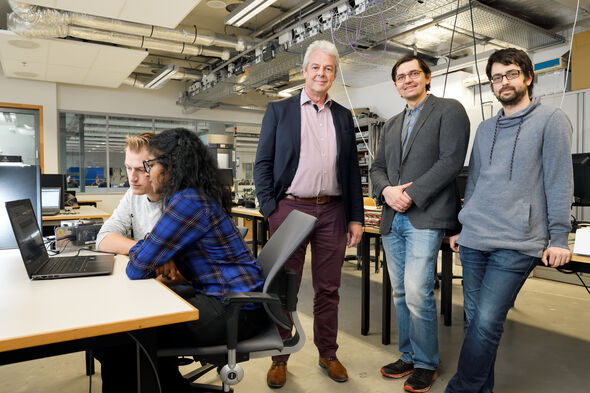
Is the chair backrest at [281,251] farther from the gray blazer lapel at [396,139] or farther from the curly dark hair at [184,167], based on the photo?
the gray blazer lapel at [396,139]

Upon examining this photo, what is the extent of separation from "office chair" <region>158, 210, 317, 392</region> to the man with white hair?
0.42 m

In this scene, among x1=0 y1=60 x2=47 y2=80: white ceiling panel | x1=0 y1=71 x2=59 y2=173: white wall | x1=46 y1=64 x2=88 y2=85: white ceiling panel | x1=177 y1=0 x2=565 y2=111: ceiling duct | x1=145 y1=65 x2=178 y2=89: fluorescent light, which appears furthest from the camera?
x1=0 y1=71 x2=59 y2=173: white wall

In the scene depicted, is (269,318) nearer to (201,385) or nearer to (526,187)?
(201,385)

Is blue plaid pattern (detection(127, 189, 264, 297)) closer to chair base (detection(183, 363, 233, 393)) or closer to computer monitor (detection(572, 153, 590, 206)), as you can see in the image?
chair base (detection(183, 363, 233, 393))

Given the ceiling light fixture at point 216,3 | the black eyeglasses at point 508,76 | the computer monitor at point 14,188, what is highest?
the ceiling light fixture at point 216,3

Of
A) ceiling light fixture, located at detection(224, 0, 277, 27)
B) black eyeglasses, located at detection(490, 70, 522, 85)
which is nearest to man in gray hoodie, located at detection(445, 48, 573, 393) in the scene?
black eyeglasses, located at detection(490, 70, 522, 85)

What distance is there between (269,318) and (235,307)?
0.21 m

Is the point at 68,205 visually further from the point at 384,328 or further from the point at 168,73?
the point at 384,328

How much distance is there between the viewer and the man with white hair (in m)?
2.01

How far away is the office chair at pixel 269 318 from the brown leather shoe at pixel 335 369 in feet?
2.25

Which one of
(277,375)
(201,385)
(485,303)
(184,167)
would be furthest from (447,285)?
(184,167)

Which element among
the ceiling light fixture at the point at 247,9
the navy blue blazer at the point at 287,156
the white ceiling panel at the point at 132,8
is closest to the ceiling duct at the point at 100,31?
the white ceiling panel at the point at 132,8

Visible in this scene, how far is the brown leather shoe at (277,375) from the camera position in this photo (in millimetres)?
2018

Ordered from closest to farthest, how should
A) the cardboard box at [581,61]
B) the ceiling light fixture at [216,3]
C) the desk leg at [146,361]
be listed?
the desk leg at [146,361], the cardboard box at [581,61], the ceiling light fixture at [216,3]
